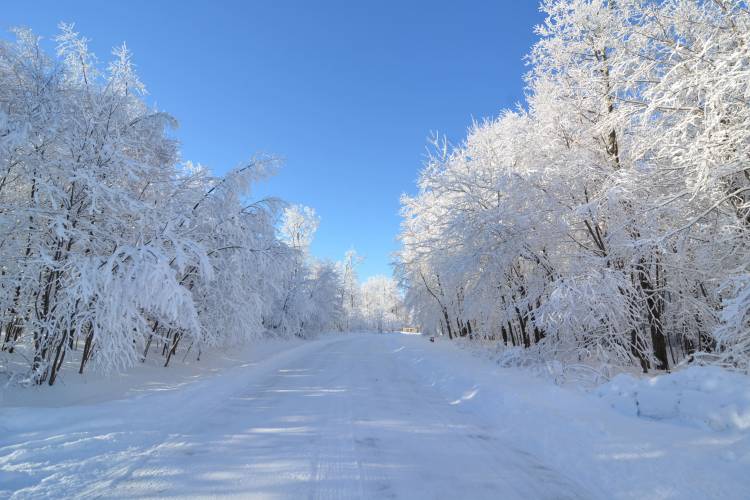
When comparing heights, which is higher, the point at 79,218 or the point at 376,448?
the point at 79,218

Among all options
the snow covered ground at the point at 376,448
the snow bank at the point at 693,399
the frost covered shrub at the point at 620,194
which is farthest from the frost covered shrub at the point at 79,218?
the frost covered shrub at the point at 620,194

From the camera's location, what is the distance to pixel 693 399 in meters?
3.98

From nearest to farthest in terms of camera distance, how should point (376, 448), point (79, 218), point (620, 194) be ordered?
point (376, 448)
point (79, 218)
point (620, 194)

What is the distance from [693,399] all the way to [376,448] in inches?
150

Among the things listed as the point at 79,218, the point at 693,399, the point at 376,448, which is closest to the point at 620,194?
the point at 693,399

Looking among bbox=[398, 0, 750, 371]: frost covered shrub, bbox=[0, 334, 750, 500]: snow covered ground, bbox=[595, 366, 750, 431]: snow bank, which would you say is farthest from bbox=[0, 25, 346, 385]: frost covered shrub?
bbox=[398, 0, 750, 371]: frost covered shrub

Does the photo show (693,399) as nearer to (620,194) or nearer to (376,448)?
(376,448)

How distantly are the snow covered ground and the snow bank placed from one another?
4cm

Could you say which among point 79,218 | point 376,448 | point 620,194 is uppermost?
point 620,194

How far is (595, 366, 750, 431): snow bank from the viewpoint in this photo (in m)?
3.54

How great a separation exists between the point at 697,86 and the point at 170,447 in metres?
8.85

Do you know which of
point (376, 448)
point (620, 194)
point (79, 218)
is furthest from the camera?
point (620, 194)

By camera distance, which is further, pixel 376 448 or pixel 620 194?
pixel 620 194

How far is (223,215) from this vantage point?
948 cm
